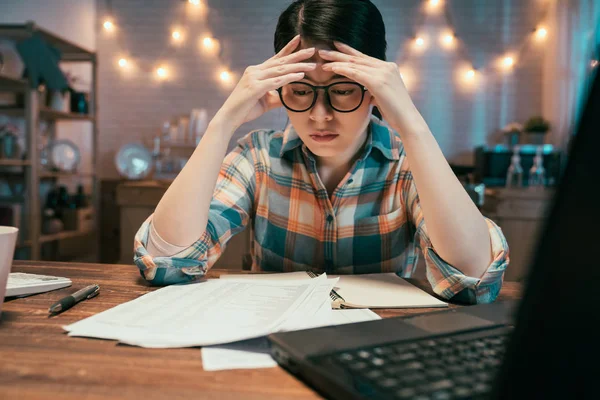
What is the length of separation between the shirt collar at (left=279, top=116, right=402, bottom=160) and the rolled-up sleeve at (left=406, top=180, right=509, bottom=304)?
30cm

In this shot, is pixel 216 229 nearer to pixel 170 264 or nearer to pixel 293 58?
pixel 170 264

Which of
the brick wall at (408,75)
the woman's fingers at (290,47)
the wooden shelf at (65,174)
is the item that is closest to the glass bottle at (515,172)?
the brick wall at (408,75)

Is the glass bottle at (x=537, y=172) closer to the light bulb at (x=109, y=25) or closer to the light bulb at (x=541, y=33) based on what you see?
the light bulb at (x=541, y=33)

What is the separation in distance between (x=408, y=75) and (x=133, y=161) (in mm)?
2262

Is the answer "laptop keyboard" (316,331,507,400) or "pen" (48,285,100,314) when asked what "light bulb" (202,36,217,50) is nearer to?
"pen" (48,285,100,314)

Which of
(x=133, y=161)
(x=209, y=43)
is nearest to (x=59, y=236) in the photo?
(x=133, y=161)

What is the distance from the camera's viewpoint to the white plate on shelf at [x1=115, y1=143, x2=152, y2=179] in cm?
364

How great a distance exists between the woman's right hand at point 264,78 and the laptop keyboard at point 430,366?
2.09 feet

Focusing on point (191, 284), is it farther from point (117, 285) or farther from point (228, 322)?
point (228, 322)

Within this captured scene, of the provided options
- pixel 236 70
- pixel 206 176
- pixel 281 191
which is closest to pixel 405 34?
pixel 236 70

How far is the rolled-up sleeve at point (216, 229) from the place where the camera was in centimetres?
78

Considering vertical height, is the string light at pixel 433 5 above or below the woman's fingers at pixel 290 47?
above

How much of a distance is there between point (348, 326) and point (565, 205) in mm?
309

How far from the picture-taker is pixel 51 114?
318 cm
